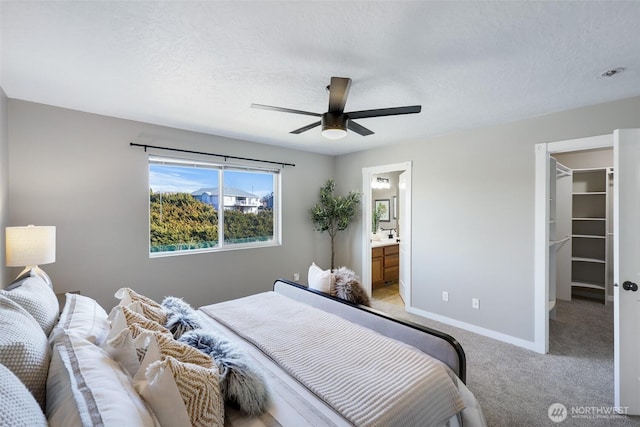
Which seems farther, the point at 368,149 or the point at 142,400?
the point at 368,149

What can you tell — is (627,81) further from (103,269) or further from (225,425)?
(103,269)

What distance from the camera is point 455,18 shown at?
1494mm

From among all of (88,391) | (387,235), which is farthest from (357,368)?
(387,235)

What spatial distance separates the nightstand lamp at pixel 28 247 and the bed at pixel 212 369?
0.57m

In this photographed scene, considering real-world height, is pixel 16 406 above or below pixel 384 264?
above

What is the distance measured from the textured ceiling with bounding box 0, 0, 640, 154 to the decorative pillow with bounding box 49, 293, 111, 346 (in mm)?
1578

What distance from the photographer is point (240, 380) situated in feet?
4.02

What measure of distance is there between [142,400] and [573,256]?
6.26 meters

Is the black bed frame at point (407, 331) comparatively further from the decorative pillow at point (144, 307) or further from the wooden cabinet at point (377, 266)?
the wooden cabinet at point (377, 266)

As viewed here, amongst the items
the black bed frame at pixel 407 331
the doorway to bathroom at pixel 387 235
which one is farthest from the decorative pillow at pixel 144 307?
the doorway to bathroom at pixel 387 235

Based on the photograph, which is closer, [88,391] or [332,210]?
[88,391]

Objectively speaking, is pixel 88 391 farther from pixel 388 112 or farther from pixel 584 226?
pixel 584 226

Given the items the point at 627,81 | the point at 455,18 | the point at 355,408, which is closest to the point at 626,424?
the point at 355,408

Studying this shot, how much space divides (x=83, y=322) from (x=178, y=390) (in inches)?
33.9
